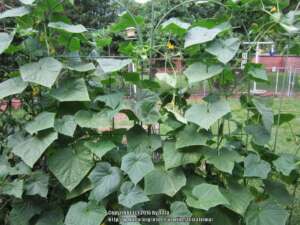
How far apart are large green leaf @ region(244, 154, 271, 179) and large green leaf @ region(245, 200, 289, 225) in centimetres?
19

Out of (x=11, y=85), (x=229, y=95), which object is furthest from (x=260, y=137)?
(x=11, y=85)

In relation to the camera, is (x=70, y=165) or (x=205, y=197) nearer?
(x=205, y=197)

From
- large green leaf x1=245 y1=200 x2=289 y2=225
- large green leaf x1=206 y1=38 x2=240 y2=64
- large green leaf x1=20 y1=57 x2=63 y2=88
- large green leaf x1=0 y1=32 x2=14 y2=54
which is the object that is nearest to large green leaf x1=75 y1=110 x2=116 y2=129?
large green leaf x1=20 y1=57 x2=63 y2=88

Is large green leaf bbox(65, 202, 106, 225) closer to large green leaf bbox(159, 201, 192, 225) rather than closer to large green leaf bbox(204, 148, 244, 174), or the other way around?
large green leaf bbox(159, 201, 192, 225)

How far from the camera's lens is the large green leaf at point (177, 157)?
1.79m

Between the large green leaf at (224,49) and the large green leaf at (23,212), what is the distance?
1.20 meters

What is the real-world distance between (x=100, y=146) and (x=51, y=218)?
1.56 ft

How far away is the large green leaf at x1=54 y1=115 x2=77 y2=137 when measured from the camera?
1.78m

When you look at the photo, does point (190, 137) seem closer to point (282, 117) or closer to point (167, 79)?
point (167, 79)

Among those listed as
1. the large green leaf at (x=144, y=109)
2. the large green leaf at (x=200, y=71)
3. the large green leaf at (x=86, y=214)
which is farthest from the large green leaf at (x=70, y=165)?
the large green leaf at (x=200, y=71)

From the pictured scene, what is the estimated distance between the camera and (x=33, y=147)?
69.9 inches

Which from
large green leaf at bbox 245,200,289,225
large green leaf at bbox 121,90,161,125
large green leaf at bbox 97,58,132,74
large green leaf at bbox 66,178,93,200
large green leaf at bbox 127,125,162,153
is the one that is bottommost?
large green leaf at bbox 245,200,289,225

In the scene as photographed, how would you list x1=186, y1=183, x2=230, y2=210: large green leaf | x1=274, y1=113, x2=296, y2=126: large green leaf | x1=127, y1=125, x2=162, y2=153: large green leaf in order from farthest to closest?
1. x1=274, y1=113, x2=296, y2=126: large green leaf
2. x1=127, y1=125, x2=162, y2=153: large green leaf
3. x1=186, y1=183, x2=230, y2=210: large green leaf

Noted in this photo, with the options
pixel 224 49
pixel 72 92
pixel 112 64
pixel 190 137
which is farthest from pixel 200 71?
pixel 72 92
